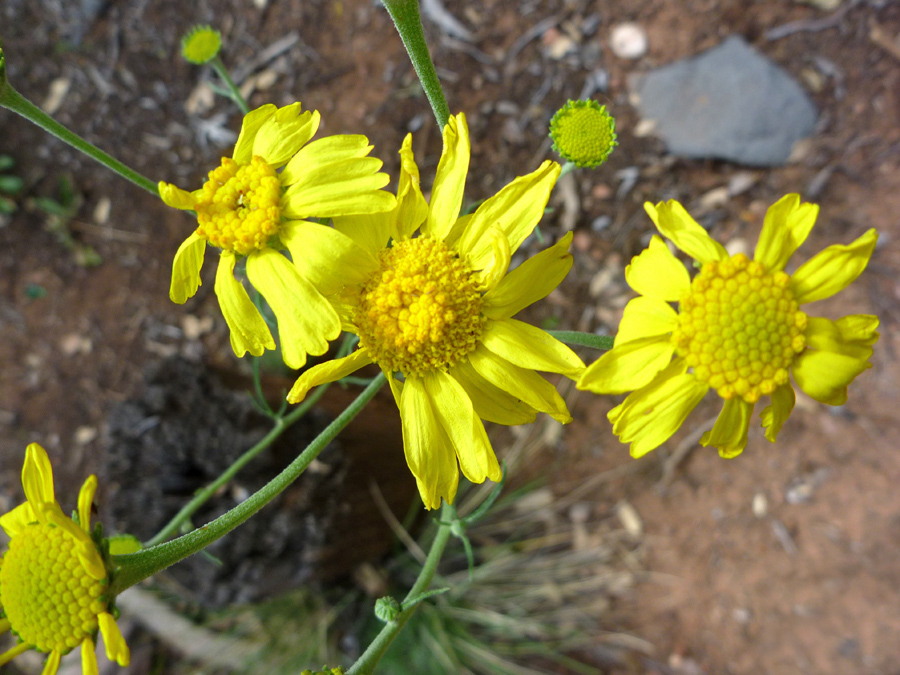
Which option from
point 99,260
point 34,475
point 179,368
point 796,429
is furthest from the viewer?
point 99,260

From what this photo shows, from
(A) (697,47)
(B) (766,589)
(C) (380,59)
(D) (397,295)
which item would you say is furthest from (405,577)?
(A) (697,47)

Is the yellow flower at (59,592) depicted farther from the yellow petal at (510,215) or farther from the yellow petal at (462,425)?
the yellow petal at (510,215)

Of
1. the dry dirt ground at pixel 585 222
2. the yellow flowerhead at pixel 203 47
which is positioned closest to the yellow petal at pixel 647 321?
the yellow flowerhead at pixel 203 47

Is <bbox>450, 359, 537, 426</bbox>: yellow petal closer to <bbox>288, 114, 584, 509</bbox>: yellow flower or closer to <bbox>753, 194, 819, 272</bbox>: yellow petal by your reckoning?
<bbox>288, 114, 584, 509</bbox>: yellow flower

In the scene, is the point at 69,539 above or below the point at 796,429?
above

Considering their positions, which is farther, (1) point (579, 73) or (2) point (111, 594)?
(1) point (579, 73)

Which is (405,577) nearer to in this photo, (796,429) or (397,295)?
(796,429)

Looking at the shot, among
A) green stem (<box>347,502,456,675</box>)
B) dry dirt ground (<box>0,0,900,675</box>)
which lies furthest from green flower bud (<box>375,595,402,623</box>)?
dry dirt ground (<box>0,0,900,675</box>)

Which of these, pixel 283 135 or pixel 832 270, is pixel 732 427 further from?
pixel 283 135
